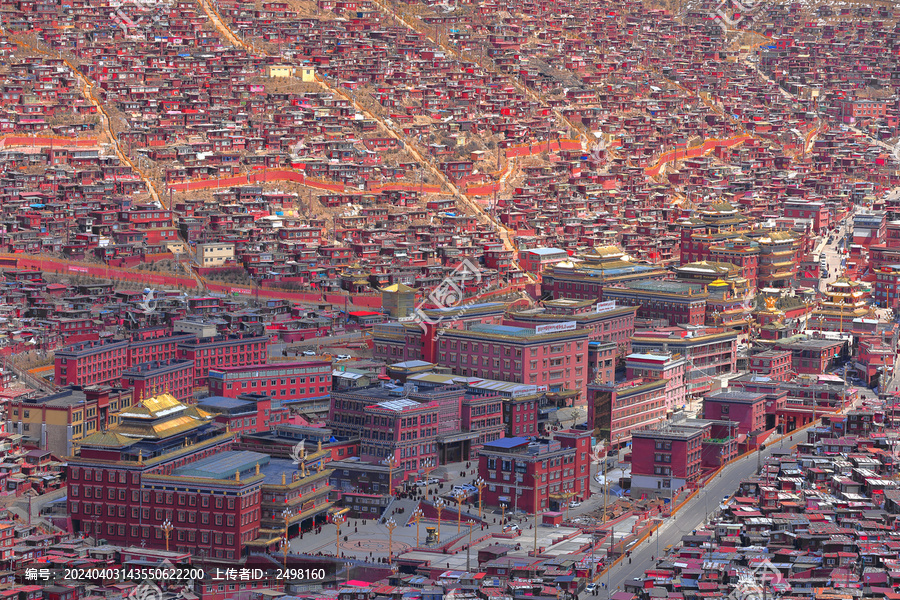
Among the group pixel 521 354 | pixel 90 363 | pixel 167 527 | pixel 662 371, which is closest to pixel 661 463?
pixel 521 354

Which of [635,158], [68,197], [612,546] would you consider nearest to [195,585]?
[612,546]

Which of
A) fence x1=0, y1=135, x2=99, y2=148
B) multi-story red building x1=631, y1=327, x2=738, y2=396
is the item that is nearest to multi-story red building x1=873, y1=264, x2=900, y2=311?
multi-story red building x1=631, y1=327, x2=738, y2=396

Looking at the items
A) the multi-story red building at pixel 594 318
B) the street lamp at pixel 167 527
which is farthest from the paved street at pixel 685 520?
the street lamp at pixel 167 527

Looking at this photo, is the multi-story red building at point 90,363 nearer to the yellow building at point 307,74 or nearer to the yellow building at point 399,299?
the yellow building at point 399,299

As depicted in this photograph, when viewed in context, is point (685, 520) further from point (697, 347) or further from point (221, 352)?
point (221, 352)

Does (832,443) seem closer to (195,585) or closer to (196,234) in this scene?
(195,585)
